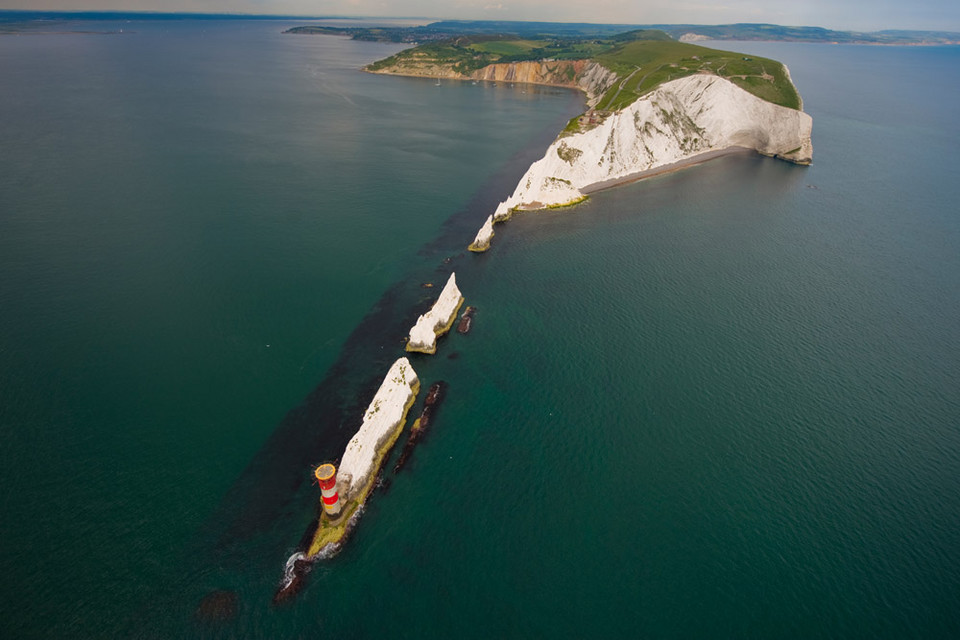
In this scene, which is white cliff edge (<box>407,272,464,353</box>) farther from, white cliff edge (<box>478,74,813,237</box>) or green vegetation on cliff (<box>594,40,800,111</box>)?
green vegetation on cliff (<box>594,40,800,111</box>)

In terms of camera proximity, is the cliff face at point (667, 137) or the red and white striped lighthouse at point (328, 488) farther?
the cliff face at point (667, 137)

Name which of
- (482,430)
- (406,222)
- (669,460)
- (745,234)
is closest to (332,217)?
(406,222)

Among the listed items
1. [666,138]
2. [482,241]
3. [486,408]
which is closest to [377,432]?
[486,408]

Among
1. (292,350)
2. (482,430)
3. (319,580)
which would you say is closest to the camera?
(319,580)

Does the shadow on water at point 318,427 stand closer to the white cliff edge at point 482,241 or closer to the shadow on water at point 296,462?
the shadow on water at point 296,462

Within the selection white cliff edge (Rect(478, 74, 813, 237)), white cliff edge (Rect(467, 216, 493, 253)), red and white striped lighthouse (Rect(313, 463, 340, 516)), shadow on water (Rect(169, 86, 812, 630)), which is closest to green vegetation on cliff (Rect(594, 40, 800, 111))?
white cliff edge (Rect(478, 74, 813, 237))

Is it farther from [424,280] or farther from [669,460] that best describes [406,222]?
[669,460]

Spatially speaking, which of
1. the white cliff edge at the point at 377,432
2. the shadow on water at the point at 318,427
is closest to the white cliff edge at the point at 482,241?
the shadow on water at the point at 318,427
